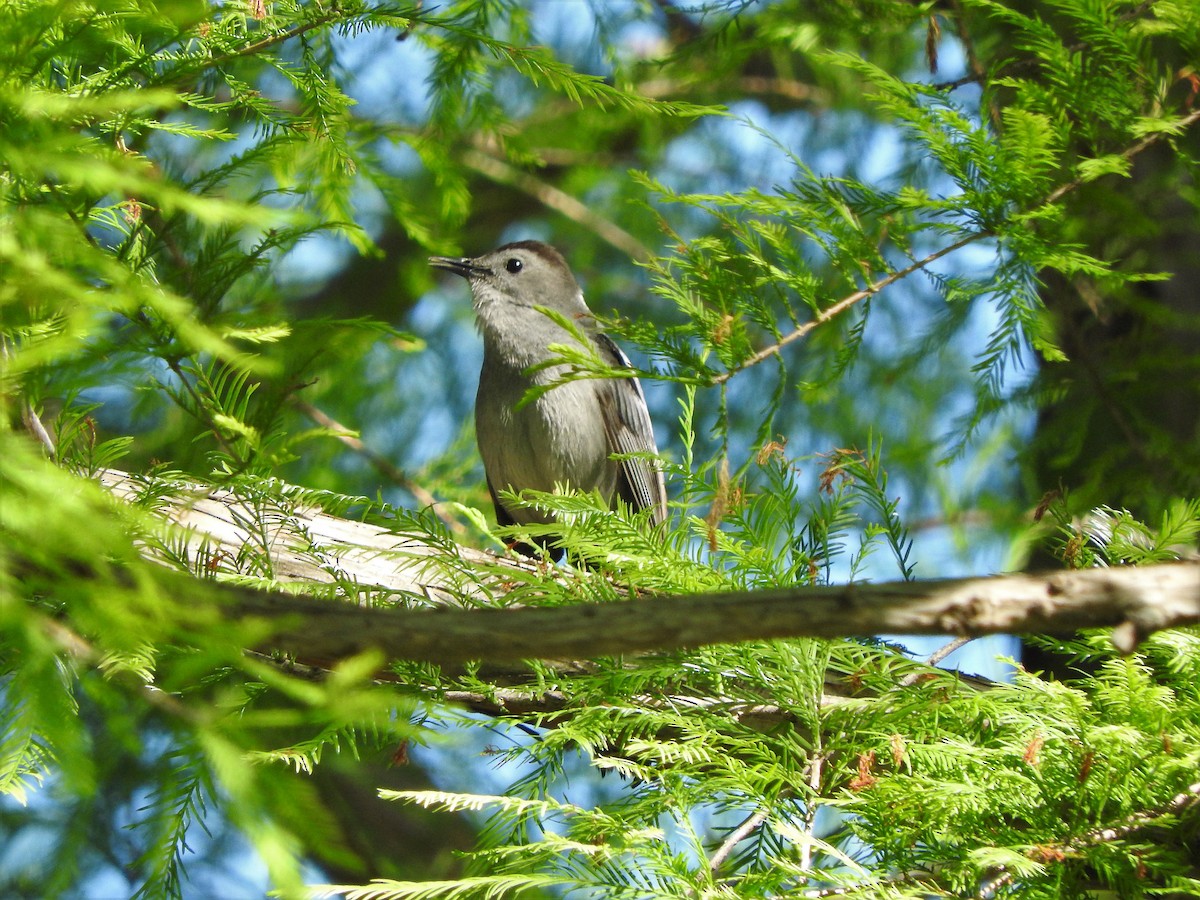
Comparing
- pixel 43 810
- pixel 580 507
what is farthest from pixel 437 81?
pixel 43 810

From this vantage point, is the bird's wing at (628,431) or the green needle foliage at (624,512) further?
the bird's wing at (628,431)

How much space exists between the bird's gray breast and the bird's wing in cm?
7

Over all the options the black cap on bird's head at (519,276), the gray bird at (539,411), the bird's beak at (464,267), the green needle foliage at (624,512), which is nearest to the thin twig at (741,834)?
the green needle foliage at (624,512)

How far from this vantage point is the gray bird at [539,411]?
498 cm

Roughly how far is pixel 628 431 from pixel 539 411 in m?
0.58

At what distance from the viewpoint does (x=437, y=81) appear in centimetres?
367

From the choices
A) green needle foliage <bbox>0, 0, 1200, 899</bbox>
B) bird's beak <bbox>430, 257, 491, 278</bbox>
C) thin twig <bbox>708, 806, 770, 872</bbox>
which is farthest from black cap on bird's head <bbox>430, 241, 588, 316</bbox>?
thin twig <bbox>708, 806, 770, 872</bbox>

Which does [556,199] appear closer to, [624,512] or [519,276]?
[519,276]

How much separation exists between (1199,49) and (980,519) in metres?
3.76

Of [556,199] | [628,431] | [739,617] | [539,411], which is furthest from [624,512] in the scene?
[556,199]

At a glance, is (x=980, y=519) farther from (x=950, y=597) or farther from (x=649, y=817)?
(x=950, y=597)

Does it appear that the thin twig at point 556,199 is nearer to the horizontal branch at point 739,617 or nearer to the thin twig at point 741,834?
the thin twig at point 741,834

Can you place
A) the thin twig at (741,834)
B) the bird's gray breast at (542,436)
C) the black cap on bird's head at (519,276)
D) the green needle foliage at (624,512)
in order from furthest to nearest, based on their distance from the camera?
the black cap on bird's head at (519,276), the bird's gray breast at (542,436), the thin twig at (741,834), the green needle foliage at (624,512)

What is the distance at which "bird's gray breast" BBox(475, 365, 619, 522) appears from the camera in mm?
4953
